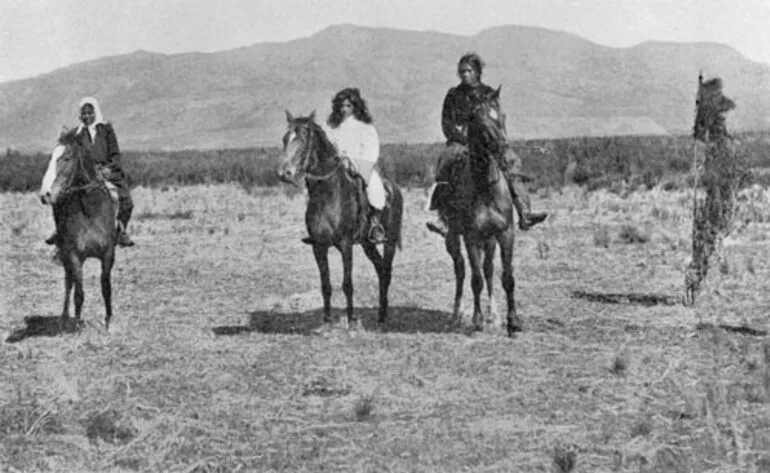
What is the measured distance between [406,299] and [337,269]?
4.17 m

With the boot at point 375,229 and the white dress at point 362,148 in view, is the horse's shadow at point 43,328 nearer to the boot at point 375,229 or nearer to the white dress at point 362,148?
the boot at point 375,229

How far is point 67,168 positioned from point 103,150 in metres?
1.09

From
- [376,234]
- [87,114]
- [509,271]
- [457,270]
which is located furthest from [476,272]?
[87,114]

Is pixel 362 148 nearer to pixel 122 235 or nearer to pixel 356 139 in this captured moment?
pixel 356 139

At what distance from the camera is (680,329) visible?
11.9 meters

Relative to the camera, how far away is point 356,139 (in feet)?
39.4

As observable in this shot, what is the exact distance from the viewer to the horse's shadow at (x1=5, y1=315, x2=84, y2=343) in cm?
1198

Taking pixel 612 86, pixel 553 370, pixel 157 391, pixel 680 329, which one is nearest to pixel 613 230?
pixel 680 329

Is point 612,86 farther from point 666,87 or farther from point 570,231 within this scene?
point 570,231

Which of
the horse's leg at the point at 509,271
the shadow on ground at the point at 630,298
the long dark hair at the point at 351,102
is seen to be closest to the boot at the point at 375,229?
the long dark hair at the point at 351,102

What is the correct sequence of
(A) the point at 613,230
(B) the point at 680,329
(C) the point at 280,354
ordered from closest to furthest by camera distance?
(C) the point at 280,354 → (B) the point at 680,329 → (A) the point at 613,230

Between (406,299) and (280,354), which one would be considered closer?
(280,354)

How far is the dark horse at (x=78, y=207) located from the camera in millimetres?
11289

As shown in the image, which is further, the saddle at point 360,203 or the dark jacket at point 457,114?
the saddle at point 360,203
